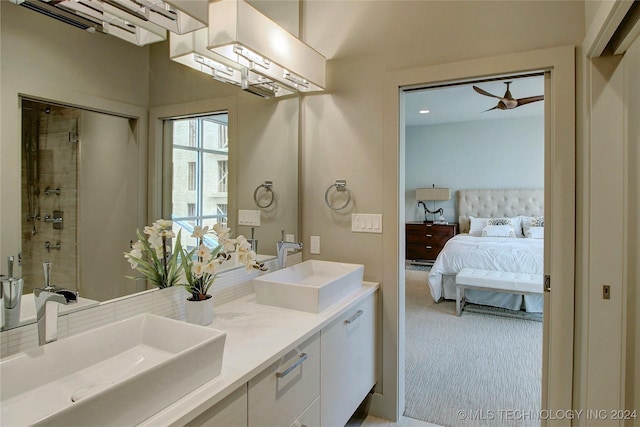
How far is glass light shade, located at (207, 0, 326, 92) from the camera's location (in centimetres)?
165

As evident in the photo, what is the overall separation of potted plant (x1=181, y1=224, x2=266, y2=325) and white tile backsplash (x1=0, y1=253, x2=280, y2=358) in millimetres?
94

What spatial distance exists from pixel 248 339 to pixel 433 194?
6.10m

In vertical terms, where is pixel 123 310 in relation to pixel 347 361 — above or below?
above

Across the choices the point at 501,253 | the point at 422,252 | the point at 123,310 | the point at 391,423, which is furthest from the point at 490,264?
the point at 123,310

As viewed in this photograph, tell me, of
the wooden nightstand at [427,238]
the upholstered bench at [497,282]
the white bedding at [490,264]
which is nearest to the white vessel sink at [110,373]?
the upholstered bench at [497,282]

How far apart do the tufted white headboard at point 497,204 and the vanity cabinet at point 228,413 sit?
644cm

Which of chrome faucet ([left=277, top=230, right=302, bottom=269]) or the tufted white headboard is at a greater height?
the tufted white headboard

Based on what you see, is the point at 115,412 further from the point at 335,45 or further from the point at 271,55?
the point at 335,45

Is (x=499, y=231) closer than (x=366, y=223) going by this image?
No

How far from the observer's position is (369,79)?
221 centimetres

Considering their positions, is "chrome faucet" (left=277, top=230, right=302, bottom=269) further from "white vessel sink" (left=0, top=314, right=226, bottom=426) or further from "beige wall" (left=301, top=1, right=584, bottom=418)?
"white vessel sink" (left=0, top=314, right=226, bottom=426)

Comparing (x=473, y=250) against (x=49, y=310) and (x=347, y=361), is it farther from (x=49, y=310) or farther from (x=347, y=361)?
(x=49, y=310)

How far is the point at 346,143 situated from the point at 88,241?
1486mm

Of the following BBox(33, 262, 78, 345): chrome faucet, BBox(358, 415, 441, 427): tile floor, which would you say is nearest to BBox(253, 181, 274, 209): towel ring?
BBox(33, 262, 78, 345): chrome faucet
